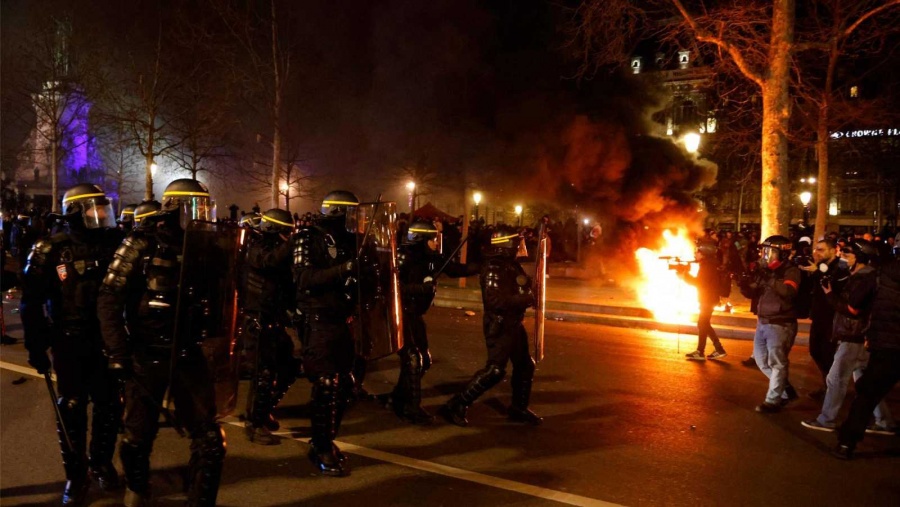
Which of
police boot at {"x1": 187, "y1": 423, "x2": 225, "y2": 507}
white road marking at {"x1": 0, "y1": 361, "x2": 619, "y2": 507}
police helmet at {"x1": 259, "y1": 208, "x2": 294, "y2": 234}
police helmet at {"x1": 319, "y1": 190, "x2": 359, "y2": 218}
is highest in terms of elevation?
police helmet at {"x1": 319, "y1": 190, "x2": 359, "y2": 218}

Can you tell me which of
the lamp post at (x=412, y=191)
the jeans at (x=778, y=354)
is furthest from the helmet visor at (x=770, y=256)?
the lamp post at (x=412, y=191)

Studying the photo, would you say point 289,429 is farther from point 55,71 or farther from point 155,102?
point 55,71

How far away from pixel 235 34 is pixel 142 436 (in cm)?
1548

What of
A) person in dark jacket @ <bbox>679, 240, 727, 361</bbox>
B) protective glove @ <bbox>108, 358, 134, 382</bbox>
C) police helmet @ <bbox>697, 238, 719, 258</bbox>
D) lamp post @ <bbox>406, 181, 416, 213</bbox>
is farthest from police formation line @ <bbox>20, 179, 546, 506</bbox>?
lamp post @ <bbox>406, 181, 416, 213</bbox>

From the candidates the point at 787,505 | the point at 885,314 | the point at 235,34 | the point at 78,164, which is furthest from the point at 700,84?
the point at 78,164

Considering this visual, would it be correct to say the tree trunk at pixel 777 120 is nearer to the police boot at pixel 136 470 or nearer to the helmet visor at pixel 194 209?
the helmet visor at pixel 194 209

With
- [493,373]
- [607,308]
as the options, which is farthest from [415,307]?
[607,308]

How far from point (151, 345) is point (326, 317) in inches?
43.4

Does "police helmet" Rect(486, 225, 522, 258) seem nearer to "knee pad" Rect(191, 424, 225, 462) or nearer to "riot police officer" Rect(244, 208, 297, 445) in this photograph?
"riot police officer" Rect(244, 208, 297, 445)

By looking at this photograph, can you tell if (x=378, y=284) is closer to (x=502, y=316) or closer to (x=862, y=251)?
(x=502, y=316)

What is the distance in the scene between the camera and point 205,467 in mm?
3168

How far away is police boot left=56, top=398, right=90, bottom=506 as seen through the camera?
12.4 ft

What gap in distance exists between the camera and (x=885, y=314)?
4.56 m

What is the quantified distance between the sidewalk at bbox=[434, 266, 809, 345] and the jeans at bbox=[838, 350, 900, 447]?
18.1 feet
